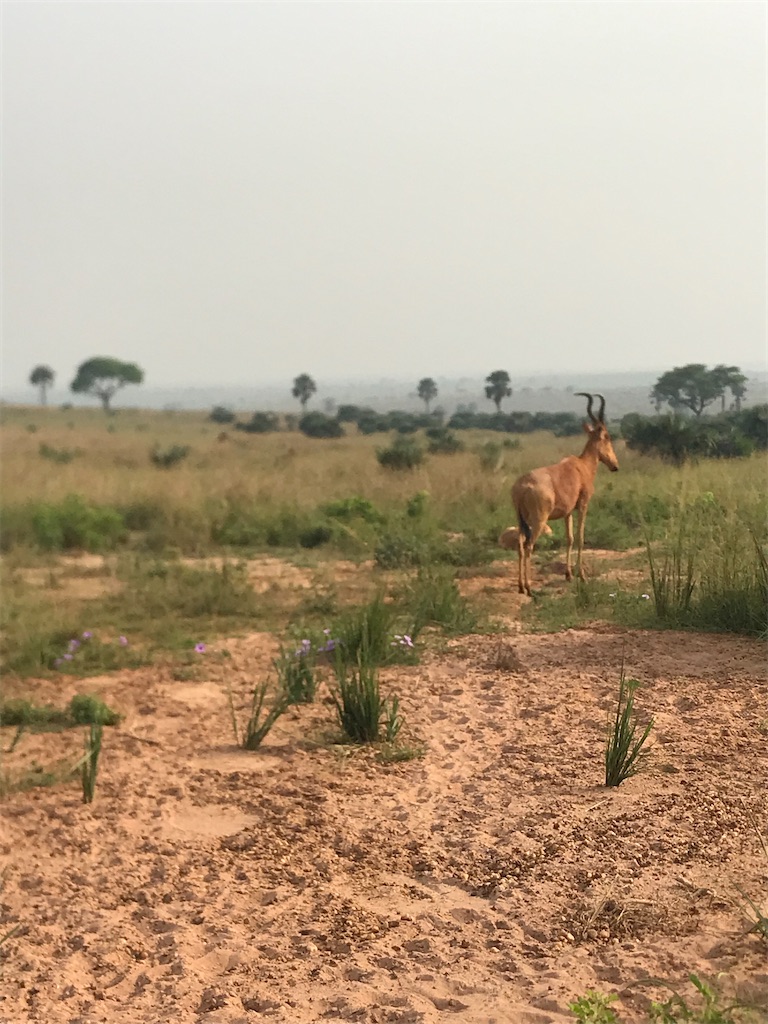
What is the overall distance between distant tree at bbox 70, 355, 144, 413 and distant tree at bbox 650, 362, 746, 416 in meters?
52.3

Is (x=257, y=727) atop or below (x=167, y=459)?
below

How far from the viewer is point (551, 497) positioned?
27.6 feet

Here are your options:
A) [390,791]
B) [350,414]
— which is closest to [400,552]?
[390,791]

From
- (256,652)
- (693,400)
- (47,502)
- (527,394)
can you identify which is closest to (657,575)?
(256,652)

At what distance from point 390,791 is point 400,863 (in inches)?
26.5

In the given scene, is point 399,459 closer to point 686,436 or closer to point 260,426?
point 686,436

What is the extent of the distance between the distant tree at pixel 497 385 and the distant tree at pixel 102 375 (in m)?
28.2

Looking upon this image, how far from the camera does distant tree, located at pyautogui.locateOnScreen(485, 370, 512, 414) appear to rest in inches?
1964

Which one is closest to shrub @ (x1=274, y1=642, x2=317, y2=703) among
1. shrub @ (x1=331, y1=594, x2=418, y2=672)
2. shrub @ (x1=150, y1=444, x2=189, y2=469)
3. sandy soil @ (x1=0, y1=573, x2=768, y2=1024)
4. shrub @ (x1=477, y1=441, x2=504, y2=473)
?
sandy soil @ (x1=0, y1=573, x2=768, y2=1024)

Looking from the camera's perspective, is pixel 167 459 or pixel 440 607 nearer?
pixel 440 607

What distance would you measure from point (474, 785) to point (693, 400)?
14.4m

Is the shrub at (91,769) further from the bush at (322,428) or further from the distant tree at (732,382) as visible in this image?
the bush at (322,428)

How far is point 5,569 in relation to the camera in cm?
1012

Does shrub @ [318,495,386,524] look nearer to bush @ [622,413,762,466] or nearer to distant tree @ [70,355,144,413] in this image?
bush @ [622,413,762,466]
